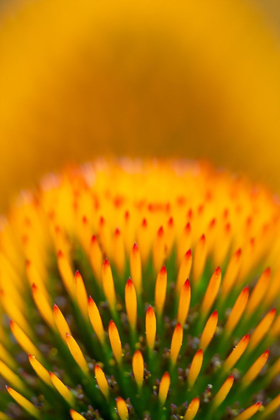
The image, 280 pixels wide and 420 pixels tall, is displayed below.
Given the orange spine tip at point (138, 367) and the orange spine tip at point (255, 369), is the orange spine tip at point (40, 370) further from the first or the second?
the orange spine tip at point (255, 369)

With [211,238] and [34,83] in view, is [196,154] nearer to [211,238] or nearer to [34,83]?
[34,83]

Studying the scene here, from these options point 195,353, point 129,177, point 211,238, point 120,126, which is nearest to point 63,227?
point 129,177

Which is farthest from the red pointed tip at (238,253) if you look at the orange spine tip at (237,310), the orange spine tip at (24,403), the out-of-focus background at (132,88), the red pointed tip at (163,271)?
the out-of-focus background at (132,88)

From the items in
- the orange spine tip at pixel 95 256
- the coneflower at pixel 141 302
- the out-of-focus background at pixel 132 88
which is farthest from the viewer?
the out-of-focus background at pixel 132 88

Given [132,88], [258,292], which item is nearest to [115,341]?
[258,292]

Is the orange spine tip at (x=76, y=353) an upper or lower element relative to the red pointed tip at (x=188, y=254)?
lower

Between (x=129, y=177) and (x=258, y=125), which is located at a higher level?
(x=258, y=125)
